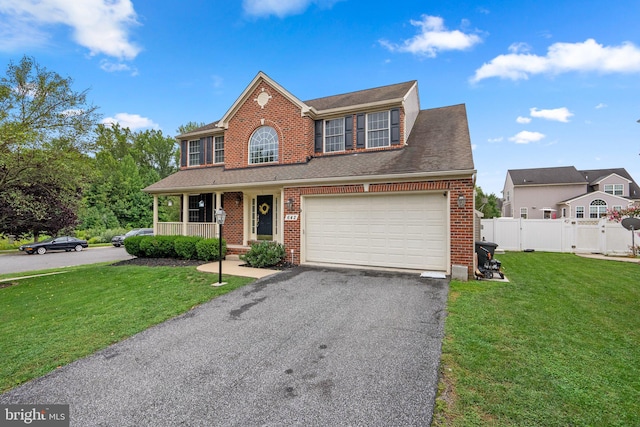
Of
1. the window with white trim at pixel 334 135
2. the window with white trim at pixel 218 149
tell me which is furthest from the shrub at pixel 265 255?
the window with white trim at pixel 218 149

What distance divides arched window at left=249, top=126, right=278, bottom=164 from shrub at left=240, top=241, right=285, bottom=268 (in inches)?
155

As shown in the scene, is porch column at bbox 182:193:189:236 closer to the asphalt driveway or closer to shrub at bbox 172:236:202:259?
shrub at bbox 172:236:202:259

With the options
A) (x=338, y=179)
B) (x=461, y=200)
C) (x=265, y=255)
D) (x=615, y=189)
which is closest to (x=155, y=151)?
(x=265, y=255)

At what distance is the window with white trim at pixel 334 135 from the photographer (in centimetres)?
1145

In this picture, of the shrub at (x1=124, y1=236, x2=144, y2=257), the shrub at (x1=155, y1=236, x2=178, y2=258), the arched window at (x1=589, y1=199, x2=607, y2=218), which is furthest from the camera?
the arched window at (x1=589, y1=199, x2=607, y2=218)

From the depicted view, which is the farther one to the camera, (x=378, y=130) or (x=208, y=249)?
(x=208, y=249)

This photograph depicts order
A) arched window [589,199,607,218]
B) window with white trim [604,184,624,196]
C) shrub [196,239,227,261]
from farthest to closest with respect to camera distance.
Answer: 1. window with white trim [604,184,624,196]
2. arched window [589,199,607,218]
3. shrub [196,239,227,261]

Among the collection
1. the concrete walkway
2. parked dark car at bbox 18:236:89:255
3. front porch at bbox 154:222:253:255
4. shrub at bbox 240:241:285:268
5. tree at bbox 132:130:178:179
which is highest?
tree at bbox 132:130:178:179

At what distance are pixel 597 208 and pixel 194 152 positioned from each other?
1317 inches

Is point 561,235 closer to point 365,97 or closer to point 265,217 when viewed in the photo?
point 365,97

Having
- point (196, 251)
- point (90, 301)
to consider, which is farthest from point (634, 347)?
point (196, 251)

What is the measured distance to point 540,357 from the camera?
12.0 ft

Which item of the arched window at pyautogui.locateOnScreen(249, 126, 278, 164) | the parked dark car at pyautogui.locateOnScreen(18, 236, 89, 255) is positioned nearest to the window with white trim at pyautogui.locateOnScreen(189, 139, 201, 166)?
the arched window at pyautogui.locateOnScreen(249, 126, 278, 164)

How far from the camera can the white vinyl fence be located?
13.9 m
